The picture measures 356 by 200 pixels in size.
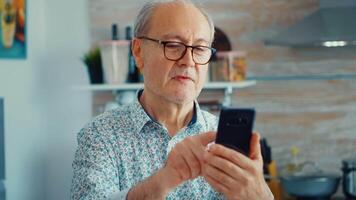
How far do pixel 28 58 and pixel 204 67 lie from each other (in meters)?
1.53

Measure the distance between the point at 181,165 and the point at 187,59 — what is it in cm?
22

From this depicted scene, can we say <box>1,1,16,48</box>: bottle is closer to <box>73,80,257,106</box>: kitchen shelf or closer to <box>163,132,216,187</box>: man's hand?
<box>73,80,257,106</box>: kitchen shelf

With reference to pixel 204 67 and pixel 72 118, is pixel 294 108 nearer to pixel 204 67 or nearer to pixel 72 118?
pixel 72 118

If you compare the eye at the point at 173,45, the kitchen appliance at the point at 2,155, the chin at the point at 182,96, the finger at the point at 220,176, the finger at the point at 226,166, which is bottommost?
the kitchen appliance at the point at 2,155

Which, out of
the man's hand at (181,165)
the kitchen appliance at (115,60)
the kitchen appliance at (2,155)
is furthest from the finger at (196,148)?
the kitchen appliance at (115,60)

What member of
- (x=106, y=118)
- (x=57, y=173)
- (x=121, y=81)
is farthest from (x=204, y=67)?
(x=57, y=173)

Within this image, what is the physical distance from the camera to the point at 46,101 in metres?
2.72

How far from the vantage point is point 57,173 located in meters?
2.79

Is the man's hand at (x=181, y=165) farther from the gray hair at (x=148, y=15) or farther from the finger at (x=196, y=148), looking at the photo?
the gray hair at (x=148, y=15)

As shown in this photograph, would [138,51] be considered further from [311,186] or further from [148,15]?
[311,186]

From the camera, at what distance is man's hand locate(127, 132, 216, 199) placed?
1042 millimetres

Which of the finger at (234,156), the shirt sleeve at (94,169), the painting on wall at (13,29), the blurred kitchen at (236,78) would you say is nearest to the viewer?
the finger at (234,156)

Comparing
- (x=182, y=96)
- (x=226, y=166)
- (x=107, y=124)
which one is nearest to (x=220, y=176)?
(x=226, y=166)

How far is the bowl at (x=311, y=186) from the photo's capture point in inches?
98.6
